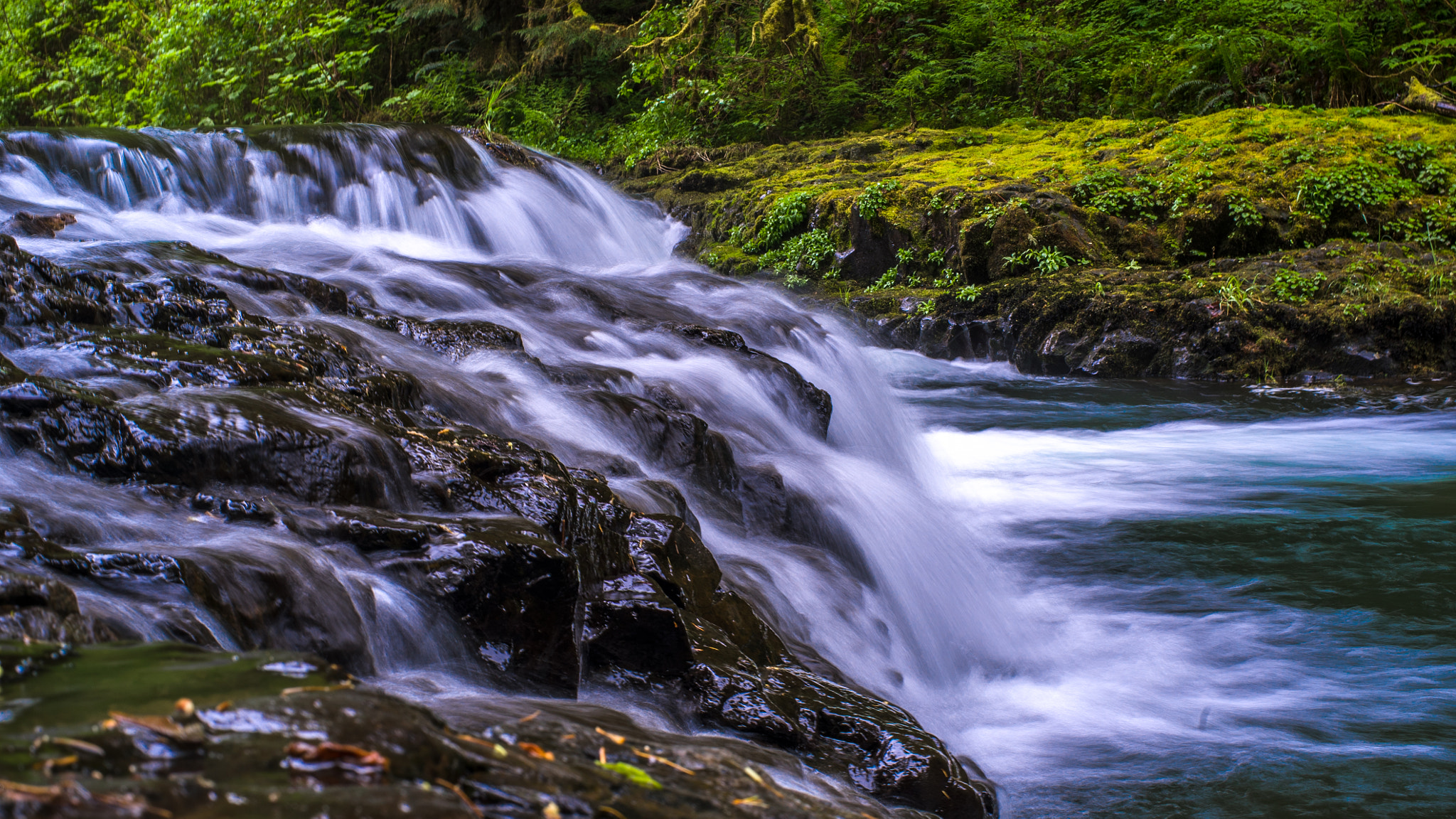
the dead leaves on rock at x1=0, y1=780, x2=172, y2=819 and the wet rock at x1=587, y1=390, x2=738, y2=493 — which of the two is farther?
the wet rock at x1=587, y1=390, x2=738, y2=493

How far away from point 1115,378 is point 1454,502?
3424 mm

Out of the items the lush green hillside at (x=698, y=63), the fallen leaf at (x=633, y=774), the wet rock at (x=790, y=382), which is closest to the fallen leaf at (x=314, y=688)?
the fallen leaf at (x=633, y=774)

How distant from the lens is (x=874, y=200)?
1049 cm

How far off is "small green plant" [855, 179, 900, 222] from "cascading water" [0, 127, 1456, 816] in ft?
4.30

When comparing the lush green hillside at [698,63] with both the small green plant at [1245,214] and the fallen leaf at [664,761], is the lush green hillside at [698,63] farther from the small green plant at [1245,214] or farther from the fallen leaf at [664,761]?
the fallen leaf at [664,761]

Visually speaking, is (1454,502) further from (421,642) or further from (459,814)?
(459,814)

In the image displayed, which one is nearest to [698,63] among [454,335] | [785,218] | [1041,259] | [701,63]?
[701,63]

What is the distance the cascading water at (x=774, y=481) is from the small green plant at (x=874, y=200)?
131cm

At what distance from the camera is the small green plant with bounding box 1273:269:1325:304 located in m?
8.38

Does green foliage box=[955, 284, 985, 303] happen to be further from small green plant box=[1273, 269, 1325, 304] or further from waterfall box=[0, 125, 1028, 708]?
small green plant box=[1273, 269, 1325, 304]

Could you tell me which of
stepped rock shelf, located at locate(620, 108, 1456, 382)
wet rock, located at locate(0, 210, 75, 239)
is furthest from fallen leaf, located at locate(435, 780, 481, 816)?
stepped rock shelf, located at locate(620, 108, 1456, 382)

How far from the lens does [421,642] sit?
103 inches

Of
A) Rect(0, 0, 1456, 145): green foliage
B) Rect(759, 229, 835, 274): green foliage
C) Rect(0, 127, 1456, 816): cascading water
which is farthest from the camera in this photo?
Rect(0, 0, 1456, 145): green foliage

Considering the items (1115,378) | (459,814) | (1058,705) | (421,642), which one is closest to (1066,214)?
(1115,378)
